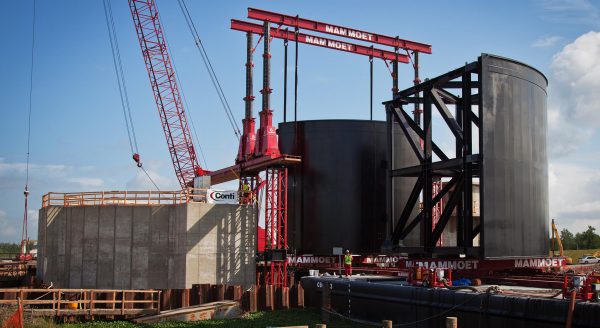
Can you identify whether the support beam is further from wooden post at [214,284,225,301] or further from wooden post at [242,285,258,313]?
wooden post at [214,284,225,301]

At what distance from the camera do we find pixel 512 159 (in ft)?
86.7

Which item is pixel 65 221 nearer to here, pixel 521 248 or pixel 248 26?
pixel 248 26

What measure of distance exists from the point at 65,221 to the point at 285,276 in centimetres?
1283

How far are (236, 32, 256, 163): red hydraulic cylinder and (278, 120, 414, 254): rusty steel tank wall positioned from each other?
514cm

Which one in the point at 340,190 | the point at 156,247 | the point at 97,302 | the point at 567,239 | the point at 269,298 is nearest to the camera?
the point at 97,302

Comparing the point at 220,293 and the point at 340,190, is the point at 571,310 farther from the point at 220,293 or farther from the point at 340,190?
the point at 340,190

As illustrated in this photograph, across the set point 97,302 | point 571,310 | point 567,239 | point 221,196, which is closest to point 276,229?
point 221,196

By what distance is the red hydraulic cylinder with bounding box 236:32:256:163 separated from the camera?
42562mm

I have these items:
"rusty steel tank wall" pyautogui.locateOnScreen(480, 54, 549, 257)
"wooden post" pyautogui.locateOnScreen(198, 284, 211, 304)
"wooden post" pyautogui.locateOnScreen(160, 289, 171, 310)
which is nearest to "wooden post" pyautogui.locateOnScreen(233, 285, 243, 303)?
"wooden post" pyautogui.locateOnScreen(198, 284, 211, 304)

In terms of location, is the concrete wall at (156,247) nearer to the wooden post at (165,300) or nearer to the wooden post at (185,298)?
the wooden post at (165,300)

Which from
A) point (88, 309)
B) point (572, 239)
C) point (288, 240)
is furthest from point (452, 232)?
point (572, 239)

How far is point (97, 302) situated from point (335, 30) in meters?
24.3

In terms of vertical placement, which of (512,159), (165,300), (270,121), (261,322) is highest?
(270,121)

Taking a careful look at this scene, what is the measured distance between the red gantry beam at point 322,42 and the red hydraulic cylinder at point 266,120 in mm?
1483
